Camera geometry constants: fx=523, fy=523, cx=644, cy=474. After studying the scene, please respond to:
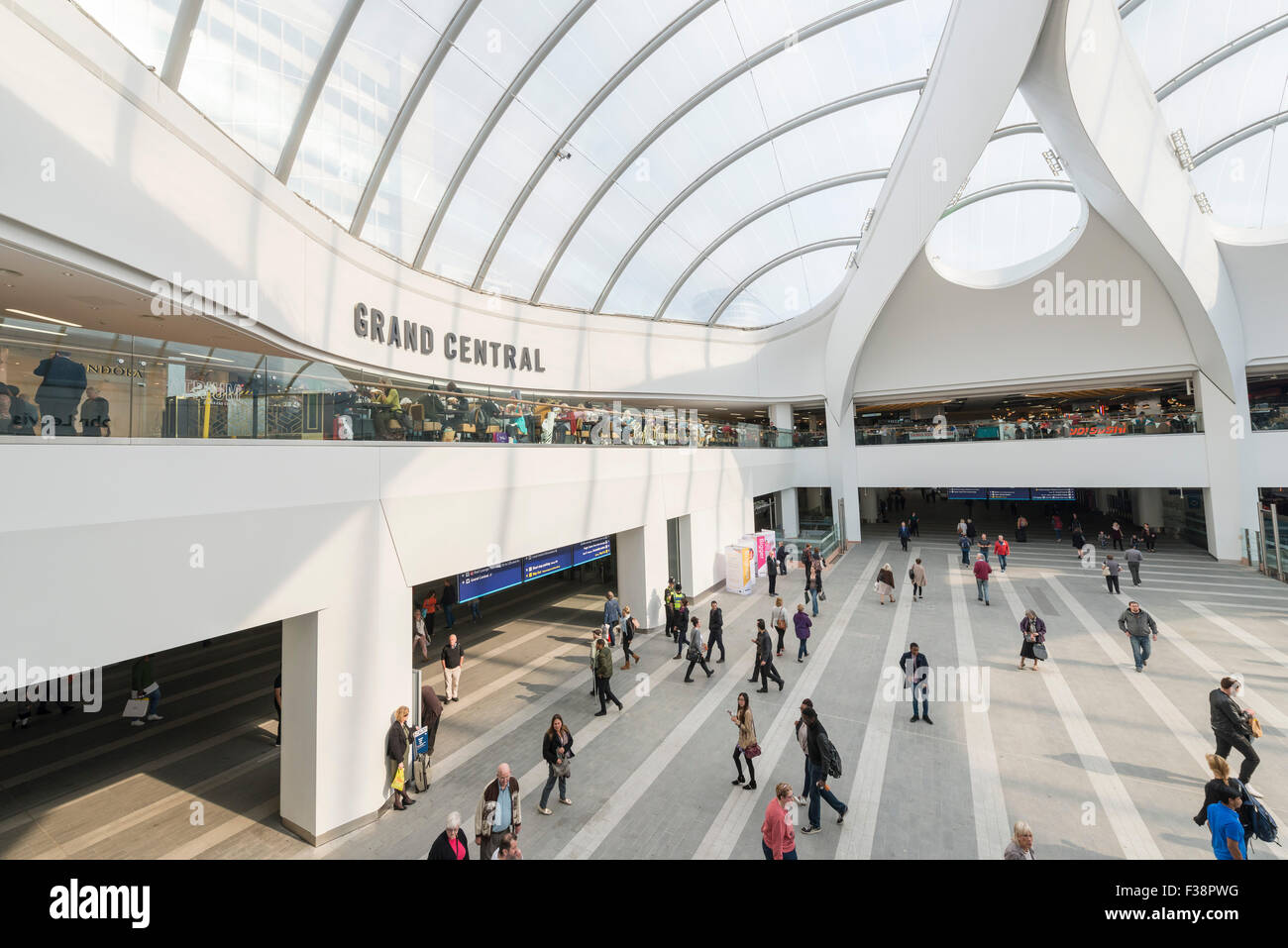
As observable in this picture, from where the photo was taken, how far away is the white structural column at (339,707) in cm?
601

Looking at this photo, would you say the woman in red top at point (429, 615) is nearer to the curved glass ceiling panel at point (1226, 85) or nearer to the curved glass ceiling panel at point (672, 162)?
the curved glass ceiling panel at point (672, 162)

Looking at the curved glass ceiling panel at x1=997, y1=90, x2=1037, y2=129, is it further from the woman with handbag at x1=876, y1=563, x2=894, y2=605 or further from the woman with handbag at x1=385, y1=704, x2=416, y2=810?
the woman with handbag at x1=385, y1=704, x2=416, y2=810

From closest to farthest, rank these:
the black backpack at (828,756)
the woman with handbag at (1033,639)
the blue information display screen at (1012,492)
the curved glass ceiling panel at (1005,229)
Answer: the black backpack at (828,756), the woman with handbag at (1033,639), the curved glass ceiling panel at (1005,229), the blue information display screen at (1012,492)

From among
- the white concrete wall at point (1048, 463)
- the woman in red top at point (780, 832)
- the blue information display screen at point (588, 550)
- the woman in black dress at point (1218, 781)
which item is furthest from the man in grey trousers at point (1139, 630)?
the white concrete wall at point (1048, 463)

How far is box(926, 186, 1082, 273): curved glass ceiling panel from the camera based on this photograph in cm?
2128

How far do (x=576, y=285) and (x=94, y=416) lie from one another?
17.9m

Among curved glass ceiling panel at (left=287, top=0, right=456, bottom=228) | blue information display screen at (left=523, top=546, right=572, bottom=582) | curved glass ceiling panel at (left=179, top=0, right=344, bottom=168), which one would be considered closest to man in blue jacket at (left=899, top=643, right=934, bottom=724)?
blue information display screen at (left=523, top=546, right=572, bottom=582)

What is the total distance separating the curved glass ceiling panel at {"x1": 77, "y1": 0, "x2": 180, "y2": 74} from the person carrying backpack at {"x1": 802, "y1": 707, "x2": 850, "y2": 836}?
1208cm

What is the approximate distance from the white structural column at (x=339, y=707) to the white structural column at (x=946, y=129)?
14.2m

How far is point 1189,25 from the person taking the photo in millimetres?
13914

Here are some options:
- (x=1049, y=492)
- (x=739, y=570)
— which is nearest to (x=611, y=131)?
(x=739, y=570)

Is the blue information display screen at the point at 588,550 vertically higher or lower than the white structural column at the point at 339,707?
higher
